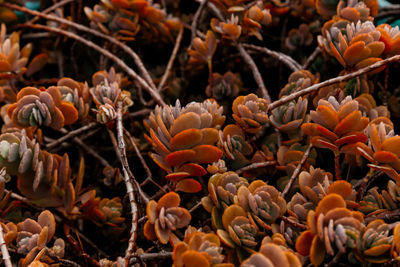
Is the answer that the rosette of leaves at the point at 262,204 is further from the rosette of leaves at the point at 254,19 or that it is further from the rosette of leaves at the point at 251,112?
the rosette of leaves at the point at 254,19

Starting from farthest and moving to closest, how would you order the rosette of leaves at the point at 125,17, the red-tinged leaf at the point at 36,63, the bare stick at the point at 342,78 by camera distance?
the red-tinged leaf at the point at 36,63, the rosette of leaves at the point at 125,17, the bare stick at the point at 342,78

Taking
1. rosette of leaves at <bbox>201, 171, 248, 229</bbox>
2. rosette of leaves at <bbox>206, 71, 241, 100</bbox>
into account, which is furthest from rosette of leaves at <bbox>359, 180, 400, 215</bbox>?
rosette of leaves at <bbox>206, 71, 241, 100</bbox>

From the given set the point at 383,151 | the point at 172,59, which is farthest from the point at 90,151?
the point at 383,151

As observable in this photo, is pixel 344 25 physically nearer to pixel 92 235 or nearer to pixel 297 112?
pixel 297 112

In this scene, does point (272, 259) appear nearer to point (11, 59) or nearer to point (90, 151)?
point (90, 151)

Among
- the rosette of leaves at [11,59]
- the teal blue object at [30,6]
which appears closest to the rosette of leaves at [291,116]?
the rosette of leaves at [11,59]

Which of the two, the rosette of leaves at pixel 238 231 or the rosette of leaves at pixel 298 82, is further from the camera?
the rosette of leaves at pixel 298 82

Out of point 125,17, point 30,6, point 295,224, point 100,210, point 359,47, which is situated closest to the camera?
point 295,224
